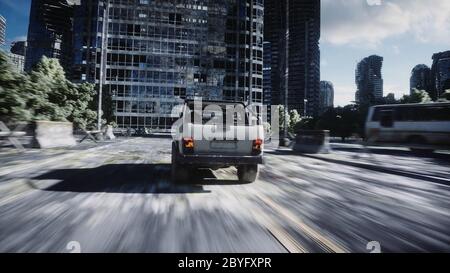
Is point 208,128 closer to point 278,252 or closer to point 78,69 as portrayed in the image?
point 278,252

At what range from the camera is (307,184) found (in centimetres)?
716

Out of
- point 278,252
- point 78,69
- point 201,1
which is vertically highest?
point 201,1

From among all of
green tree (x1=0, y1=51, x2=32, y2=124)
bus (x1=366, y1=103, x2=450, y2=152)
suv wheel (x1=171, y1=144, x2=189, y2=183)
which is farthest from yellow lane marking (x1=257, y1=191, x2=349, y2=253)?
bus (x1=366, y1=103, x2=450, y2=152)

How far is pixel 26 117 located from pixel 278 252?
16.7 m

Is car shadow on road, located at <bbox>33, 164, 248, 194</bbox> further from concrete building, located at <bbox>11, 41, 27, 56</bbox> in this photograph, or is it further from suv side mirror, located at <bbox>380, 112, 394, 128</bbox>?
suv side mirror, located at <bbox>380, 112, 394, 128</bbox>

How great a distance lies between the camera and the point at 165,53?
7488 centimetres

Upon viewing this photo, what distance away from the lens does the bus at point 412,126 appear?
62.4 ft

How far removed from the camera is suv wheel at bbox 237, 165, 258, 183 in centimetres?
690

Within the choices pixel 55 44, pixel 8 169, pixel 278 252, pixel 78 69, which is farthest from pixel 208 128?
pixel 55 44

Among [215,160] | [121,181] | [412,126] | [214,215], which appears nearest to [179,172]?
[215,160]

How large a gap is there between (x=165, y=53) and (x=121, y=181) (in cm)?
7204

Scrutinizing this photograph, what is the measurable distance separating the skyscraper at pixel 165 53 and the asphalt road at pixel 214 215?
66.6 metres

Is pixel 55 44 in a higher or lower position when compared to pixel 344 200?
higher

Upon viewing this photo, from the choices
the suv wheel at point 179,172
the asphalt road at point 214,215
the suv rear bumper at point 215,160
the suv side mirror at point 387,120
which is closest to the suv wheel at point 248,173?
the asphalt road at point 214,215
